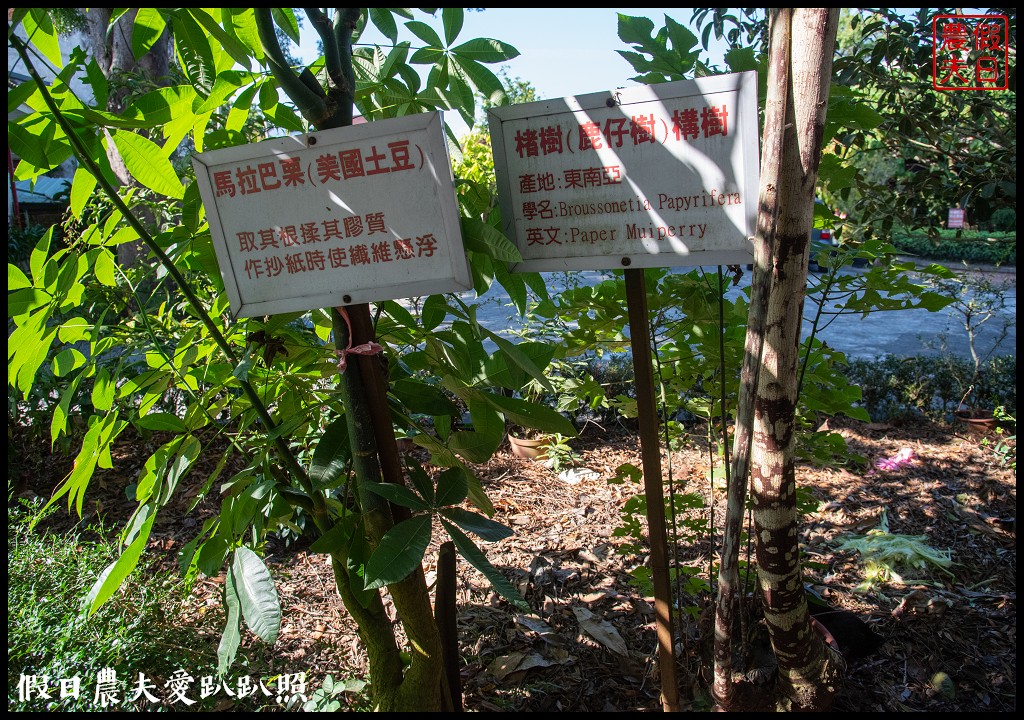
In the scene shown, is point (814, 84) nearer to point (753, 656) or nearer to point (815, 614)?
point (753, 656)

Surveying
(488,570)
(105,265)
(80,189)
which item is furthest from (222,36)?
(488,570)

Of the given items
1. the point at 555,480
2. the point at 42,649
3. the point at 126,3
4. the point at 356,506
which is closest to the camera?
the point at 126,3

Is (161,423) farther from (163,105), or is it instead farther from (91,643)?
(91,643)

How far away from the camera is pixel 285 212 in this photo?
127 centimetres

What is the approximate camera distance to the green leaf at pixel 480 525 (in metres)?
1.19

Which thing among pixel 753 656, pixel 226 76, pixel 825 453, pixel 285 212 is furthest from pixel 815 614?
pixel 226 76

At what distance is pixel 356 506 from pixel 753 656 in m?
1.12

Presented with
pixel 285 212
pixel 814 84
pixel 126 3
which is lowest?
Answer: pixel 285 212

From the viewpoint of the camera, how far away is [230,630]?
1.29 metres

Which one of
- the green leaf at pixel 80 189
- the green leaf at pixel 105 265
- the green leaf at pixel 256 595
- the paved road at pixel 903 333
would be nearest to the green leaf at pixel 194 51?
the green leaf at pixel 80 189

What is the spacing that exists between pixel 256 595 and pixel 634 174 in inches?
41.7

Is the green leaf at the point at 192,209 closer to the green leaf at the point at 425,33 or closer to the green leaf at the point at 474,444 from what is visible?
the green leaf at the point at 425,33
